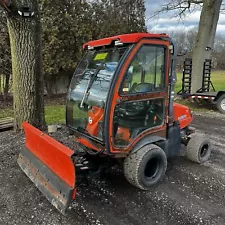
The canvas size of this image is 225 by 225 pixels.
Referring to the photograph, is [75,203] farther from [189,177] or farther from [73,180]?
[189,177]

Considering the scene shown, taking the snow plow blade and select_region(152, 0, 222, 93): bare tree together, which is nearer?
the snow plow blade

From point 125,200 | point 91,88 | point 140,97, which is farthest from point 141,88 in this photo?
point 125,200

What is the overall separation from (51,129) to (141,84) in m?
2.88

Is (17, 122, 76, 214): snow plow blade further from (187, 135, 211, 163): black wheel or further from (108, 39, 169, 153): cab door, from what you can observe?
(187, 135, 211, 163): black wheel

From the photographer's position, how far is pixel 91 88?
3355 mm

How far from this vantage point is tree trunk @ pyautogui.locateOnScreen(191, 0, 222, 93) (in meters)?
10.2

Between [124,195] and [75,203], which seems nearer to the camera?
[75,203]

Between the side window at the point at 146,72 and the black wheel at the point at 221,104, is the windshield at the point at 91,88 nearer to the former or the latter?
the side window at the point at 146,72

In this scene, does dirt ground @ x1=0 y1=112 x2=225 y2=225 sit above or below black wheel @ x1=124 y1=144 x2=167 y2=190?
below

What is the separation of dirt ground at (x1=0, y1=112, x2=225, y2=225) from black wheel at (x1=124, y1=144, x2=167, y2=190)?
0.14 meters

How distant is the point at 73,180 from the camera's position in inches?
108

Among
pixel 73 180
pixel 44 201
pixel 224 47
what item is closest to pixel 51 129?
pixel 44 201

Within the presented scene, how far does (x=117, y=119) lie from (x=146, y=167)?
2.64ft

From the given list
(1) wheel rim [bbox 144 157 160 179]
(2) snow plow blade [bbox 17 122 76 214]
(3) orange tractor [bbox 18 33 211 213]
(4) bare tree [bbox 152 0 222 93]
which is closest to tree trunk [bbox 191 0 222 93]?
(4) bare tree [bbox 152 0 222 93]
